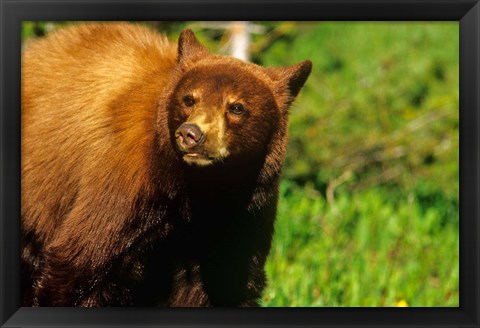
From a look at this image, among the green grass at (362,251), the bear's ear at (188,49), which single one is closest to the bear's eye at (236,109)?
the bear's ear at (188,49)

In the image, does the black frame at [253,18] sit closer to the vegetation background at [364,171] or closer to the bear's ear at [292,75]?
the bear's ear at [292,75]

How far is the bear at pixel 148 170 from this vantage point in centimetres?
548

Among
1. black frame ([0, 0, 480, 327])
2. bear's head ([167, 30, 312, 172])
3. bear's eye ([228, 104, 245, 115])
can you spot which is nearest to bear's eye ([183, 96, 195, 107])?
bear's head ([167, 30, 312, 172])

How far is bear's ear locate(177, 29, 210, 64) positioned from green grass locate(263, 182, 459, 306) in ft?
5.82

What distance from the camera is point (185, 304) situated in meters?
6.18

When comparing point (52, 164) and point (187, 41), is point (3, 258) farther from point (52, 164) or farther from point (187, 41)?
point (187, 41)

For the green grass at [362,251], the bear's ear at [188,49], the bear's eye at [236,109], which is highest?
the bear's ear at [188,49]

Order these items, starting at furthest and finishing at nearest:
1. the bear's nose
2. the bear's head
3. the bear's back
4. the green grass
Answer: the green grass, the bear's back, the bear's head, the bear's nose

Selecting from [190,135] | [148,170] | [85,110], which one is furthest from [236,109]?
[85,110]

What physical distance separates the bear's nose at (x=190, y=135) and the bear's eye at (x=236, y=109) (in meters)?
0.34

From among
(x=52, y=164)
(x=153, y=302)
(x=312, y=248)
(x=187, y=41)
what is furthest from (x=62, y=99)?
(x=312, y=248)

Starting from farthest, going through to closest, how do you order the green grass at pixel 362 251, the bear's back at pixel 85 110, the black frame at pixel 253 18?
the green grass at pixel 362 251 < the bear's back at pixel 85 110 < the black frame at pixel 253 18

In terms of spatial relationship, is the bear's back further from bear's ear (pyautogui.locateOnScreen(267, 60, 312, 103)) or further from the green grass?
the green grass

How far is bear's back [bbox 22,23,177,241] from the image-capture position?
221 inches
